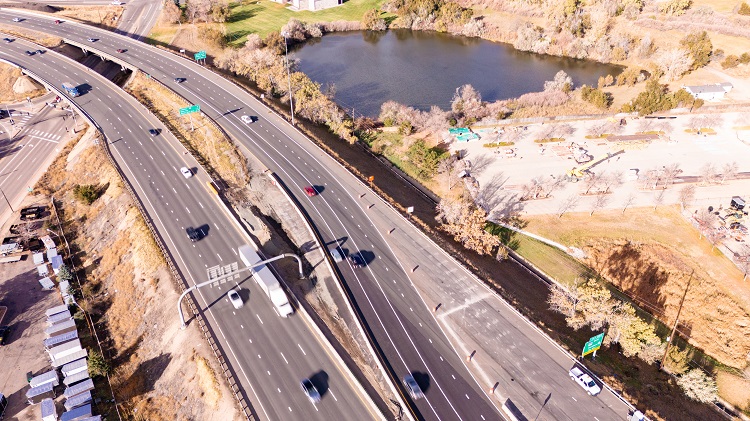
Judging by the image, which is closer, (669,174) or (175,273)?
(175,273)

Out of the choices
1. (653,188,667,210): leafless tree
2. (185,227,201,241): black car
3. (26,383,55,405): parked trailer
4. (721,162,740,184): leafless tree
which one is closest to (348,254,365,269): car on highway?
(185,227,201,241): black car

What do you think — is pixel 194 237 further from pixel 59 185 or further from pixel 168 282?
pixel 59 185

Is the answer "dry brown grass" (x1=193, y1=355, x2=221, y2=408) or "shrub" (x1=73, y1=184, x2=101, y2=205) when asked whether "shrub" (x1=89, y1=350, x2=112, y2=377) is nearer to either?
"dry brown grass" (x1=193, y1=355, x2=221, y2=408)

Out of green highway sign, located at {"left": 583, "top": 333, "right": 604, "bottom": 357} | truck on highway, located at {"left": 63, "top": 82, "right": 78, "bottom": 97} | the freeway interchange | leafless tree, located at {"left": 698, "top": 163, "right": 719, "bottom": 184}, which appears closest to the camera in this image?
the freeway interchange

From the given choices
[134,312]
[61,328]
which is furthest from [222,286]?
[61,328]

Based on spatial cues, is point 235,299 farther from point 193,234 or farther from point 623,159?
point 623,159

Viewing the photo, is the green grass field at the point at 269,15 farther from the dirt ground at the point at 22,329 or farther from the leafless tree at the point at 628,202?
the leafless tree at the point at 628,202
